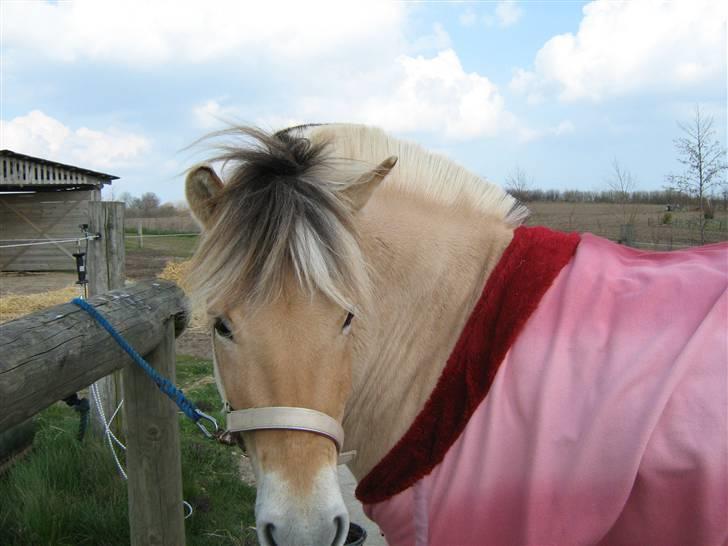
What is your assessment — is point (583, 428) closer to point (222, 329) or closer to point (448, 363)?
point (448, 363)

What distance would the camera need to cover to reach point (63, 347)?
5.99 feet

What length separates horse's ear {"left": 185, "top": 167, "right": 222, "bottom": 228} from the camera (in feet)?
6.57

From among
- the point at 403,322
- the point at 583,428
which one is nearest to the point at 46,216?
the point at 403,322

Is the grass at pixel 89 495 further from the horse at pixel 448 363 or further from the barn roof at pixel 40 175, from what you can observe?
the barn roof at pixel 40 175

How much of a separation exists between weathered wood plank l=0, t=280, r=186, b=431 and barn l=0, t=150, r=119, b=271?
19.4 metres

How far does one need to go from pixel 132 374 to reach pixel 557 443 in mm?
2030

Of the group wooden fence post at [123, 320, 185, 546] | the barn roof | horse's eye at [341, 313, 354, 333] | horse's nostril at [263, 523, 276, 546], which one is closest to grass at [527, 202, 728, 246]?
wooden fence post at [123, 320, 185, 546]

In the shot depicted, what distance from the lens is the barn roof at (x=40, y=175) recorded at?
58.8 feet

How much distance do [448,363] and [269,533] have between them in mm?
806

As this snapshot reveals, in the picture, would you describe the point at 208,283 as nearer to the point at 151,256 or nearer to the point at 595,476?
the point at 595,476

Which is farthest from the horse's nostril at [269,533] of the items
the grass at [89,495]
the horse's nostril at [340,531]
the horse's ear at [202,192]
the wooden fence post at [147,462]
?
the grass at [89,495]

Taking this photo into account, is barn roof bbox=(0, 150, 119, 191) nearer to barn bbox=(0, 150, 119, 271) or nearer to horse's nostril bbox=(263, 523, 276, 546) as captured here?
barn bbox=(0, 150, 119, 271)

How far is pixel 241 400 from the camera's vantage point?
5.80ft

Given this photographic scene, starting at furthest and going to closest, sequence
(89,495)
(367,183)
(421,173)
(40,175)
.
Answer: (40,175) < (89,495) < (421,173) < (367,183)
